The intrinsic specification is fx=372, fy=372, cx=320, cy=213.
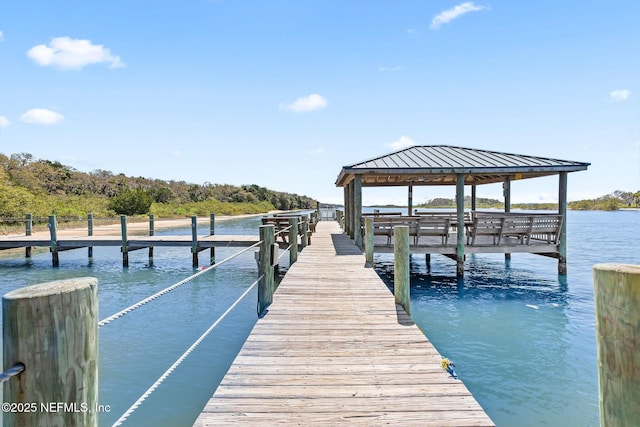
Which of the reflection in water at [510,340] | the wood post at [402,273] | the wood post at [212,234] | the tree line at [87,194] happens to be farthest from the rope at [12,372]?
the tree line at [87,194]

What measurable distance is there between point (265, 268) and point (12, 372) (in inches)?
169

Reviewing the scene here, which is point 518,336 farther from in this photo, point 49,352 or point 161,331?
point 49,352

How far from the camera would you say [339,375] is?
10.6 feet

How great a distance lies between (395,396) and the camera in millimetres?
2869

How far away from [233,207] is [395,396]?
60024mm

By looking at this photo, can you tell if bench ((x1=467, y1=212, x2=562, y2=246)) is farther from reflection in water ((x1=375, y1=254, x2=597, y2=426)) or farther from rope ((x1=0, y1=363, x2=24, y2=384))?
rope ((x1=0, y1=363, x2=24, y2=384))

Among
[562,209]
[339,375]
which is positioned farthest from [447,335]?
[562,209]

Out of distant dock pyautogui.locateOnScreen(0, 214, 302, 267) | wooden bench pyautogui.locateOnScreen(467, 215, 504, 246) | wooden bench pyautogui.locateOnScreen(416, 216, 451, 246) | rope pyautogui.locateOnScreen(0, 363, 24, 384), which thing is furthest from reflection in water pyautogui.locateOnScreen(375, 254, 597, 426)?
distant dock pyautogui.locateOnScreen(0, 214, 302, 267)

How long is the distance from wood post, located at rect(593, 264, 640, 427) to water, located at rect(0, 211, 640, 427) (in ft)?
12.6

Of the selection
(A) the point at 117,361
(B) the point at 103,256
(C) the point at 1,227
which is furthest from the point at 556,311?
(C) the point at 1,227

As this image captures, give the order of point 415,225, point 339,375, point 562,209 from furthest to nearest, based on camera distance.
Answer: point 562,209 < point 415,225 < point 339,375

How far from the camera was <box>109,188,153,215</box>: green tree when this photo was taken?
38.2 metres

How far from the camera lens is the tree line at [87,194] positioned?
28641mm

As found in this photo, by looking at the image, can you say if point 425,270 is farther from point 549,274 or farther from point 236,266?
point 236,266
